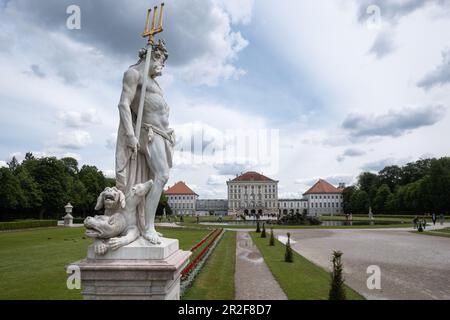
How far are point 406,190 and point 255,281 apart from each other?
61965 mm

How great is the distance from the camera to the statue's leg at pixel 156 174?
13.9ft

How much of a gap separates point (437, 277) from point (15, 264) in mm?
13776

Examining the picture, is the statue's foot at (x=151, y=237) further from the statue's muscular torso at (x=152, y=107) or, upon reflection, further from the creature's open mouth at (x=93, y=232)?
the statue's muscular torso at (x=152, y=107)

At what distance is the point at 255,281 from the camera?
9352 millimetres

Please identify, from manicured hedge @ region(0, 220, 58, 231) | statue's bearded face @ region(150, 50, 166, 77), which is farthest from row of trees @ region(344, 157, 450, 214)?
statue's bearded face @ region(150, 50, 166, 77)

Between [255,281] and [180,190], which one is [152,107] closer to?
[255,281]

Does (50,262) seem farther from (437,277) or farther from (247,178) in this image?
(247,178)

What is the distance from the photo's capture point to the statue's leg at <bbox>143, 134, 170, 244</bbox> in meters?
4.25

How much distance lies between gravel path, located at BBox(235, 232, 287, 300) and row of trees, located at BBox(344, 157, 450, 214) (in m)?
49.5

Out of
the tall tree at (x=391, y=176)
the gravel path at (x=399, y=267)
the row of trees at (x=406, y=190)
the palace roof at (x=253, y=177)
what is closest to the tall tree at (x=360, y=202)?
the row of trees at (x=406, y=190)

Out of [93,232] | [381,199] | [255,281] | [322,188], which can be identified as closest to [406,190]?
[381,199]

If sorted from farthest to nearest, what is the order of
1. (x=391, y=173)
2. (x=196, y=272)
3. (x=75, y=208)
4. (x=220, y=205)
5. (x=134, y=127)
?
(x=220, y=205) → (x=391, y=173) → (x=75, y=208) → (x=196, y=272) → (x=134, y=127)

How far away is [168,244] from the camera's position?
162 inches
